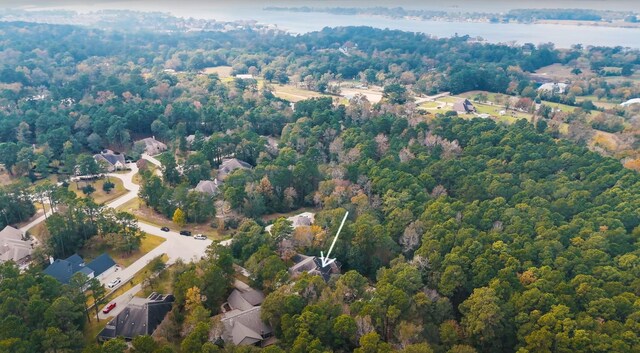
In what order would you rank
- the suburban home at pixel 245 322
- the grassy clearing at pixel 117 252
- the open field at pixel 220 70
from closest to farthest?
the suburban home at pixel 245 322
the grassy clearing at pixel 117 252
the open field at pixel 220 70

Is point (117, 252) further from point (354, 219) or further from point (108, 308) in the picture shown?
point (354, 219)

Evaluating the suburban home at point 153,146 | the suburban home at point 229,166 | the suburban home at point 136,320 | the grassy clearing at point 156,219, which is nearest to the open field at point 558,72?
the suburban home at point 229,166

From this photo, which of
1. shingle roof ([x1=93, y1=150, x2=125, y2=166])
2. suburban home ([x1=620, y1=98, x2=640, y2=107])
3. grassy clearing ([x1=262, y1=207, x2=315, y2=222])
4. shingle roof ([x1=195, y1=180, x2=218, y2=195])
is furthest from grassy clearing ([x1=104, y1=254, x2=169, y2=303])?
suburban home ([x1=620, y1=98, x2=640, y2=107])

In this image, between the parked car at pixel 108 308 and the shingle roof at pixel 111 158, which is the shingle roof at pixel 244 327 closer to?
the parked car at pixel 108 308

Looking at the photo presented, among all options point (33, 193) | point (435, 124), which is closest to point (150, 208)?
point (33, 193)

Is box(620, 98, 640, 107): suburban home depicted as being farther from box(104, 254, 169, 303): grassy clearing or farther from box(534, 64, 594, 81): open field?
box(104, 254, 169, 303): grassy clearing

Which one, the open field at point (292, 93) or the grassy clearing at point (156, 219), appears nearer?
the grassy clearing at point (156, 219)

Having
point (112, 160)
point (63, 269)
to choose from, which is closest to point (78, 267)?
point (63, 269)
